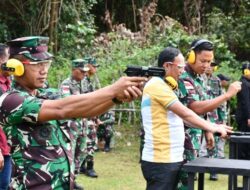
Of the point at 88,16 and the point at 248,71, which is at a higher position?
the point at 88,16

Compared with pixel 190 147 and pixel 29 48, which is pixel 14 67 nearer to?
pixel 29 48

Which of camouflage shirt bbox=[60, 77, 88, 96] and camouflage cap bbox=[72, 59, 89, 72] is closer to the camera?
camouflage shirt bbox=[60, 77, 88, 96]

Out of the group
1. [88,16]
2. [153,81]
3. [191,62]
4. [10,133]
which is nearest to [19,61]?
[10,133]

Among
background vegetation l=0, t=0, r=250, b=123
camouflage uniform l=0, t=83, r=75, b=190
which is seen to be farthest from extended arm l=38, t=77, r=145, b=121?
background vegetation l=0, t=0, r=250, b=123

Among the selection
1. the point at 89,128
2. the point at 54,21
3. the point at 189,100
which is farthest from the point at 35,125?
the point at 54,21

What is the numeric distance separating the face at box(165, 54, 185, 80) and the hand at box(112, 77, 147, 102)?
213 cm

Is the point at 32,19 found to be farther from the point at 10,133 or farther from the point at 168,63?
the point at 10,133

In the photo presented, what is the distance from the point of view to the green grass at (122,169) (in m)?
8.44

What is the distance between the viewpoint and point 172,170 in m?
5.08

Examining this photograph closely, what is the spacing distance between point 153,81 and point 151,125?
0.38m

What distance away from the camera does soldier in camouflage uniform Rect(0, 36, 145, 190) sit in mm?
3314

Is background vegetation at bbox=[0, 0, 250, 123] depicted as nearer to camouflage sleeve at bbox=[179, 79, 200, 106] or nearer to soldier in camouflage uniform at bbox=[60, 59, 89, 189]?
soldier in camouflage uniform at bbox=[60, 59, 89, 189]

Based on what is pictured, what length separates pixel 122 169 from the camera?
9.60 meters

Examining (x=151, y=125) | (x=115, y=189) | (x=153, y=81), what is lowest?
(x=115, y=189)
